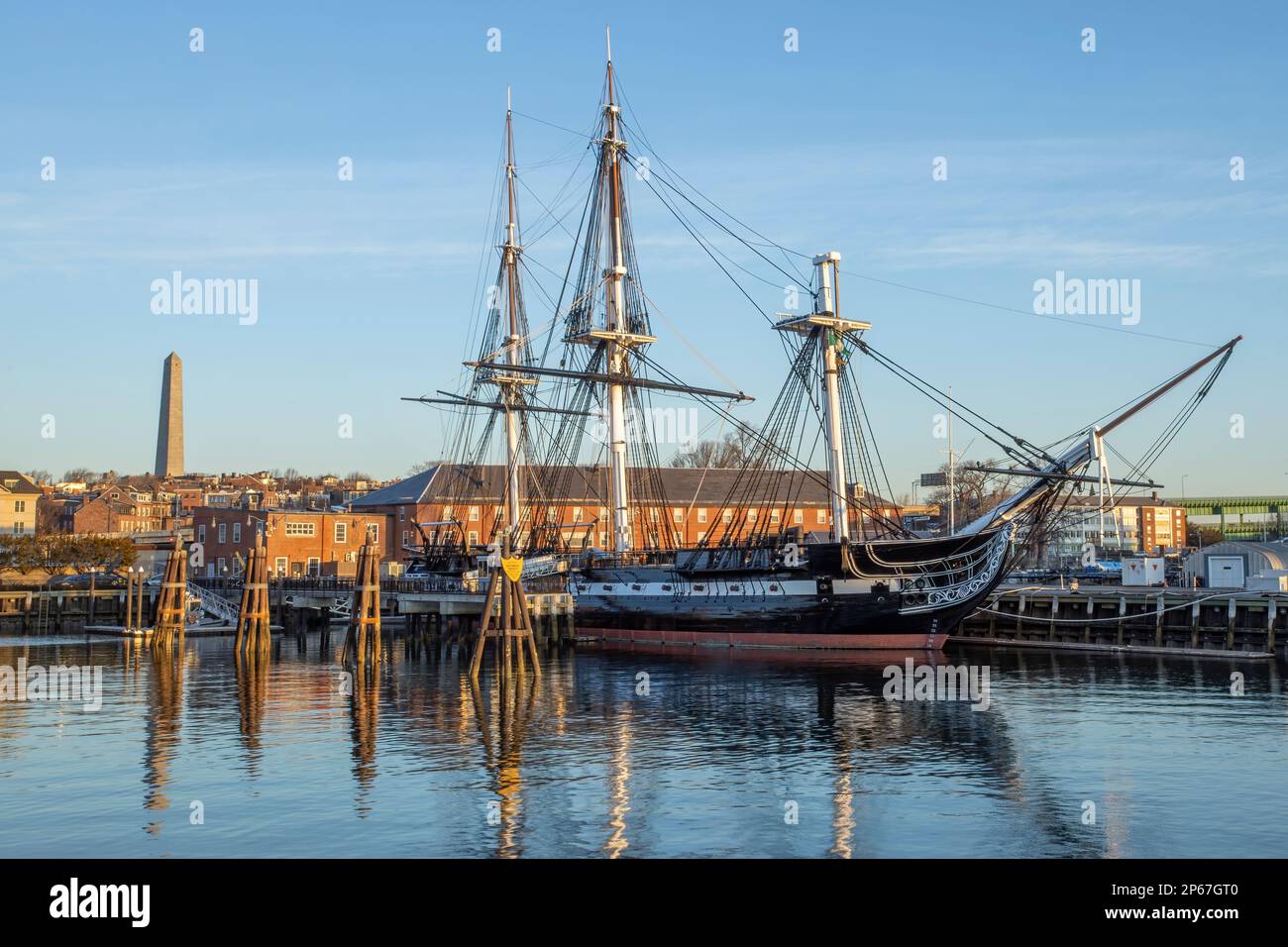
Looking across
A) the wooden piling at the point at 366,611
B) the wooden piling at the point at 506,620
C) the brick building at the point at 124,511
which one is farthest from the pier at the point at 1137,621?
the brick building at the point at 124,511

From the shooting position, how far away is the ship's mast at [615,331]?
59.3m

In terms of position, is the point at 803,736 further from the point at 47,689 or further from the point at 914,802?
the point at 47,689

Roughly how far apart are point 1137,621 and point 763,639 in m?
15.1

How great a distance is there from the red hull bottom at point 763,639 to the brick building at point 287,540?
27.9 meters

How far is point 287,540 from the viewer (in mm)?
82375

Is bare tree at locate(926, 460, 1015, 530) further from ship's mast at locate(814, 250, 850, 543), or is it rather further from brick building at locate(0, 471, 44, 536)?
brick building at locate(0, 471, 44, 536)

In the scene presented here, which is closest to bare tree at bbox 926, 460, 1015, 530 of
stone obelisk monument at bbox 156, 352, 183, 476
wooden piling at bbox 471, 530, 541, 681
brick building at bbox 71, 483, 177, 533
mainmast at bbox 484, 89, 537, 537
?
mainmast at bbox 484, 89, 537, 537

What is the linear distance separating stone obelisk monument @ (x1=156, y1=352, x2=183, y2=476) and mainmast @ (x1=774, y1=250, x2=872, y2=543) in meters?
163

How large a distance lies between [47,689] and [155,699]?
5.18 m

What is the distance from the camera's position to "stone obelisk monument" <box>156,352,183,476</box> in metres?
193

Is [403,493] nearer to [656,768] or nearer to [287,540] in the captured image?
[287,540]

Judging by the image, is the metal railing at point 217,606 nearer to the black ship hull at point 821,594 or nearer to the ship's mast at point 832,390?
the black ship hull at point 821,594

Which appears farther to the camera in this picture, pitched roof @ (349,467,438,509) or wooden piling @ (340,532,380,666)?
pitched roof @ (349,467,438,509)
